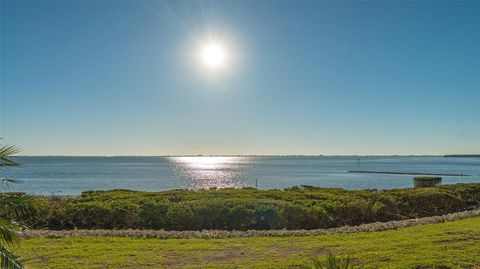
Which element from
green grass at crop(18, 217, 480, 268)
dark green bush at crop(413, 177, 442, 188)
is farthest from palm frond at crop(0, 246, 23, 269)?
dark green bush at crop(413, 177, 442, 188)

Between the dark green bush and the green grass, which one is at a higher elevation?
the dark green bush

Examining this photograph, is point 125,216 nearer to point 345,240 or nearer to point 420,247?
point 345,240

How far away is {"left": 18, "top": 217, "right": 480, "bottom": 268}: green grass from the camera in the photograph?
993 centimetres

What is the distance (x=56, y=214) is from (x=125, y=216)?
10.2 feet

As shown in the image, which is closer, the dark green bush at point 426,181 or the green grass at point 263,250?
the green grass at point 263,250

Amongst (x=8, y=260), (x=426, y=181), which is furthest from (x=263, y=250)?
(x=426, y=181)

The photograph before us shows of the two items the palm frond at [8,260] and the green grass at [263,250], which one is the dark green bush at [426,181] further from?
the palm frond at [8,260]

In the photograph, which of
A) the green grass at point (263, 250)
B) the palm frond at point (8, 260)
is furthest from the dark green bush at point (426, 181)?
the palm frond at point (8, 260)

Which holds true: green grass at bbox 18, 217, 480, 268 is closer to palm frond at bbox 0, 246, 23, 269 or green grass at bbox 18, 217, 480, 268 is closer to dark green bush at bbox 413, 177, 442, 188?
palm frond at bbox 0, 246, 23, 269

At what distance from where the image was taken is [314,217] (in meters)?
18.2

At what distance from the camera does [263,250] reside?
1176cm

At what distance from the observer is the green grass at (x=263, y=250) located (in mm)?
9930

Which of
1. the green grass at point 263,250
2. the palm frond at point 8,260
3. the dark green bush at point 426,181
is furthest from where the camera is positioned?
the dark green bush at point 426,181

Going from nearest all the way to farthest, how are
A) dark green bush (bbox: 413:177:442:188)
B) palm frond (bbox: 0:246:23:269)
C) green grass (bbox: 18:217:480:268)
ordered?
palm frond (bbox: 0:246:23:269), green grass (bbox: 18:217:480:268), dark green bush (bbox: 413:177:442:188)
